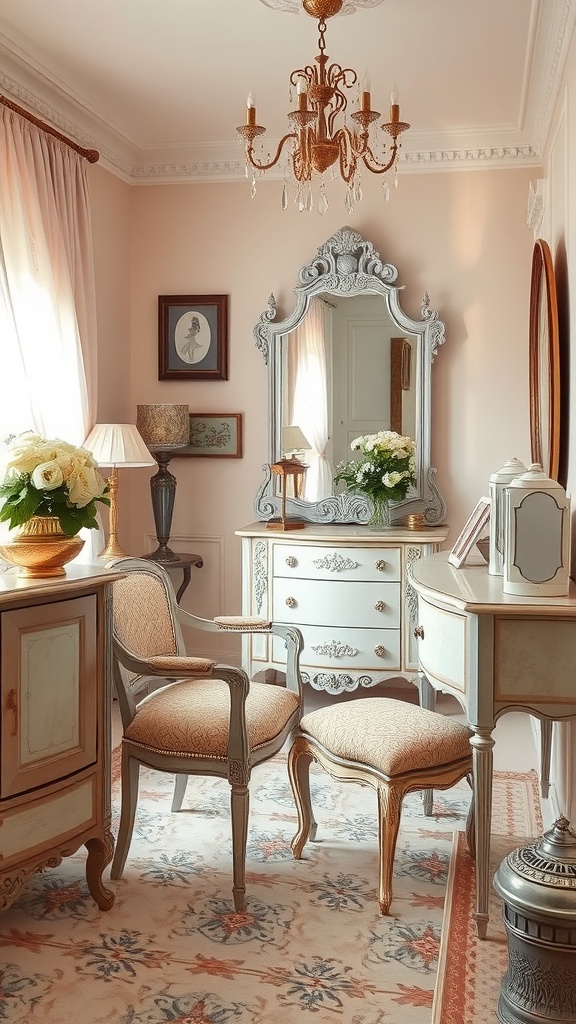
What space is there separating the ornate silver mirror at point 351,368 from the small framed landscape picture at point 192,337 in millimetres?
316

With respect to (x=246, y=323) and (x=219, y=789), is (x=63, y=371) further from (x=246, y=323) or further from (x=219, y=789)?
(x=219, y=789)

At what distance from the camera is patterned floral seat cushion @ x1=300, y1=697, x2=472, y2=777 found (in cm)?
279

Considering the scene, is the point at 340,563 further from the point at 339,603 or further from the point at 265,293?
the point at 265,293

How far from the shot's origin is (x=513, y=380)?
500 centimetres

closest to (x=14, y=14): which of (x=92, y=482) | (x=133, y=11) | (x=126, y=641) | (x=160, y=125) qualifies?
(x=133, y=11)

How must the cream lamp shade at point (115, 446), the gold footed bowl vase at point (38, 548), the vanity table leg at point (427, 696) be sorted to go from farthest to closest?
the cream lamp shade at point (115, 446)
the vanity table leg at point (427, 696)
the gold footed bowl vase at point (38, 548)

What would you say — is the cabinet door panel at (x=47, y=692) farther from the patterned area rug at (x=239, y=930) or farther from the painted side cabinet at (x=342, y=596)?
the painted side cabinet at (x=342, y=596)

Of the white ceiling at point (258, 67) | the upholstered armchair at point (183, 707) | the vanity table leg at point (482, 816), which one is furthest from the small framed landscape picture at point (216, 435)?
the vanity table leg at point (482, 816)

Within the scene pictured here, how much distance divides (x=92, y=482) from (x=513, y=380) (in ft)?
9.54

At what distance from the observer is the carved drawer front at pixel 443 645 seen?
264 cm

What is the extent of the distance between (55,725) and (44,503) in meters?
0.65

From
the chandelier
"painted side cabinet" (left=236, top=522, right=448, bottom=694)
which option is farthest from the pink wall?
the chandelier

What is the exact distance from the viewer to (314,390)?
16.8 ft

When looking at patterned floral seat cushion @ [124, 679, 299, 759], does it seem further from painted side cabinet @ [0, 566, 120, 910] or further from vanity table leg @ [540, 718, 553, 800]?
vanity table leg @ [540, 718, 553, 800]
